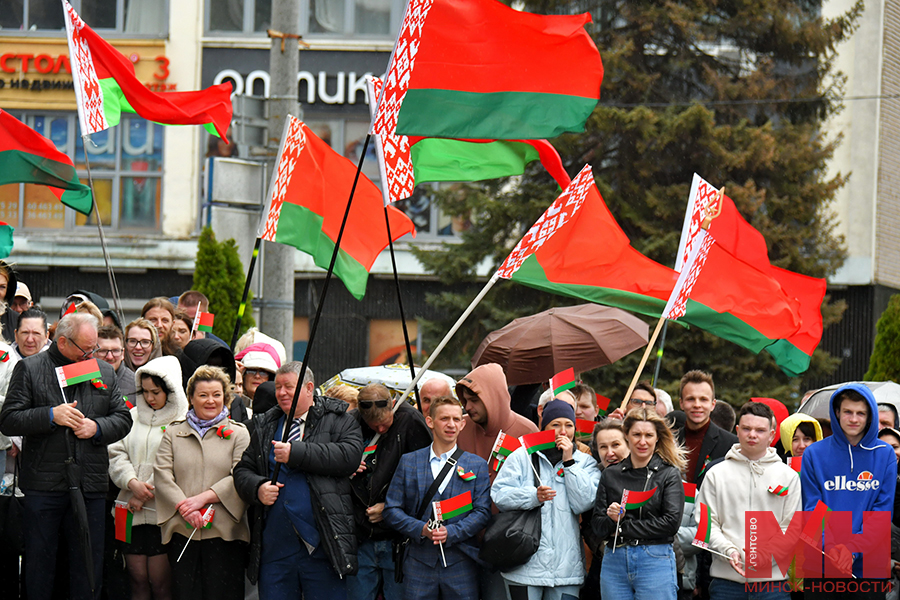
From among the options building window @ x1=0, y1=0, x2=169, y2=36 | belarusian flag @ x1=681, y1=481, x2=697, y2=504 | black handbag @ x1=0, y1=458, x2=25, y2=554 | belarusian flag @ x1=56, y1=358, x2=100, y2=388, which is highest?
building window @ x1=0, y1=0, x2=169, y2=36

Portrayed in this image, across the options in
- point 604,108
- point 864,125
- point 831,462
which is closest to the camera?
point 831,462

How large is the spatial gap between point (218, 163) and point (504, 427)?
370 centimetres

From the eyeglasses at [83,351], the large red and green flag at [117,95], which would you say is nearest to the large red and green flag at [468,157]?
the large red and green flag at [117,95]

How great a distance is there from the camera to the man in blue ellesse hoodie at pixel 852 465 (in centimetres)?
667

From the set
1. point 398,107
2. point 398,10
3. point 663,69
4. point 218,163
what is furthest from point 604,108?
point 398,107

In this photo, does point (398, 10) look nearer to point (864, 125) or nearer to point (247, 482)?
point (864, 125)

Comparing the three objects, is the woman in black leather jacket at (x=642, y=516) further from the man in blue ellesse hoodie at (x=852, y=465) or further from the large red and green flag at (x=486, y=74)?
the large red and green flag at (x=486, y=74)

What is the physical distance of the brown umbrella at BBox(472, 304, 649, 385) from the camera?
33.4 ft

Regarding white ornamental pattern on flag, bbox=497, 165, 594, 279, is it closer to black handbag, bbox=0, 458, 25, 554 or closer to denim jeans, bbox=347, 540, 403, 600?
denim jeans, bbox=347, 540, 403, 600

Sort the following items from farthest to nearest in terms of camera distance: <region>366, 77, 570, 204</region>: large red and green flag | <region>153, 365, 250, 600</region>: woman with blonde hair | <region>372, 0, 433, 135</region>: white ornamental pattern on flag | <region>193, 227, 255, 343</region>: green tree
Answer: <region>193, 227, 255, 343</region>: green tree
<region>366, 77, 570, 204</region>: large red and green flag
<region>372, 0, 433, 135</region>: white ornamental pattern on flag
<region>153, 365, 250, 600</region>: woman with blonde hair

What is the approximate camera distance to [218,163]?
374 inches

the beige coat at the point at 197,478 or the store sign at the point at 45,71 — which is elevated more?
the store sign at the point at 45,71

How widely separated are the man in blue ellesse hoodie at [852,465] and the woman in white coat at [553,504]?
1.35 m

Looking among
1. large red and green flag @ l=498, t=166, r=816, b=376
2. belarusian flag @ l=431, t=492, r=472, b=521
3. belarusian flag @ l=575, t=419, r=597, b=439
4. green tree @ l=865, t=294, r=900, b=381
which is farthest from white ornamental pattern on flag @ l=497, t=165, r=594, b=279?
green tree @ l=865, t=294, r=900, b=381
